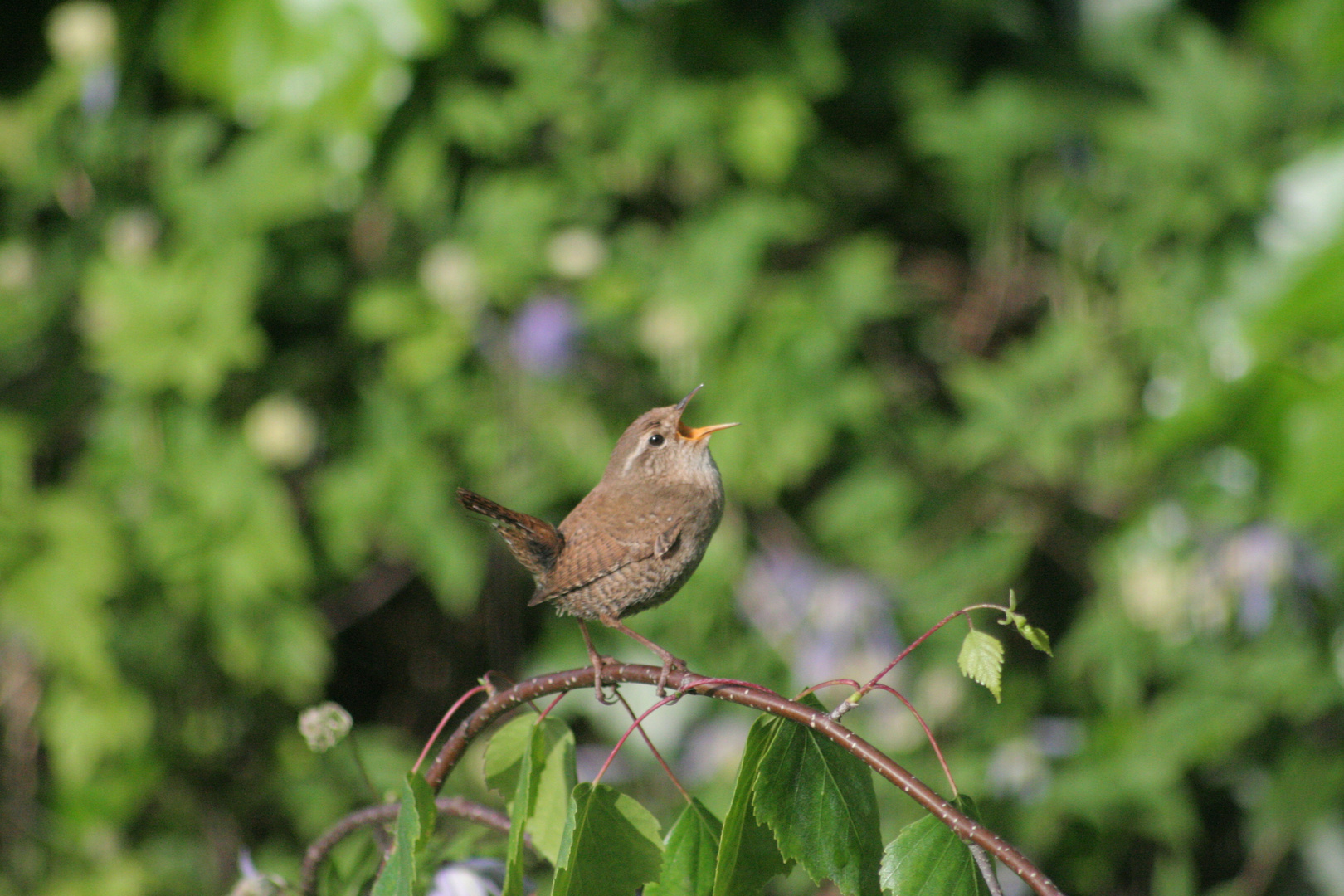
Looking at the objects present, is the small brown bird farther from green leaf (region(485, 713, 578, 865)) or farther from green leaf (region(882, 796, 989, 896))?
green leaf (region(882, 796, 989, 896))

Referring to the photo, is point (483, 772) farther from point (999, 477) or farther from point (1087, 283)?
point (1087, 283)

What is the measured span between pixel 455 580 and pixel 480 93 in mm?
1235

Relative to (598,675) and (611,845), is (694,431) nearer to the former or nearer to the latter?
(598,675)

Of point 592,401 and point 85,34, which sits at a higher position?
point 85,34

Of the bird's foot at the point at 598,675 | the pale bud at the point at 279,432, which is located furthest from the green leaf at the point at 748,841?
the pale bud at the point at 279,432

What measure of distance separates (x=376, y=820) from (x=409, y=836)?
0.99 feet

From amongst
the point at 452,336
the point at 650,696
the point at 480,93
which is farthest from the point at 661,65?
the point at 650,696

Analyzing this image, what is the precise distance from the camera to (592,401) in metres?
3.04

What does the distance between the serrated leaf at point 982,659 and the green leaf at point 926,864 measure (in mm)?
132

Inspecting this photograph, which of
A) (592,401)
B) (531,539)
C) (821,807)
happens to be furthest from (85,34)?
(821,807)

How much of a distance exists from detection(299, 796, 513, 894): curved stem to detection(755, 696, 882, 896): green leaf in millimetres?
361

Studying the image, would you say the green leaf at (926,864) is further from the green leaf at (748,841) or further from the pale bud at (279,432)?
the pale bud at (279,432)

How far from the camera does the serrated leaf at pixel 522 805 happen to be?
971mm

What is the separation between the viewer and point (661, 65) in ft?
10.3
